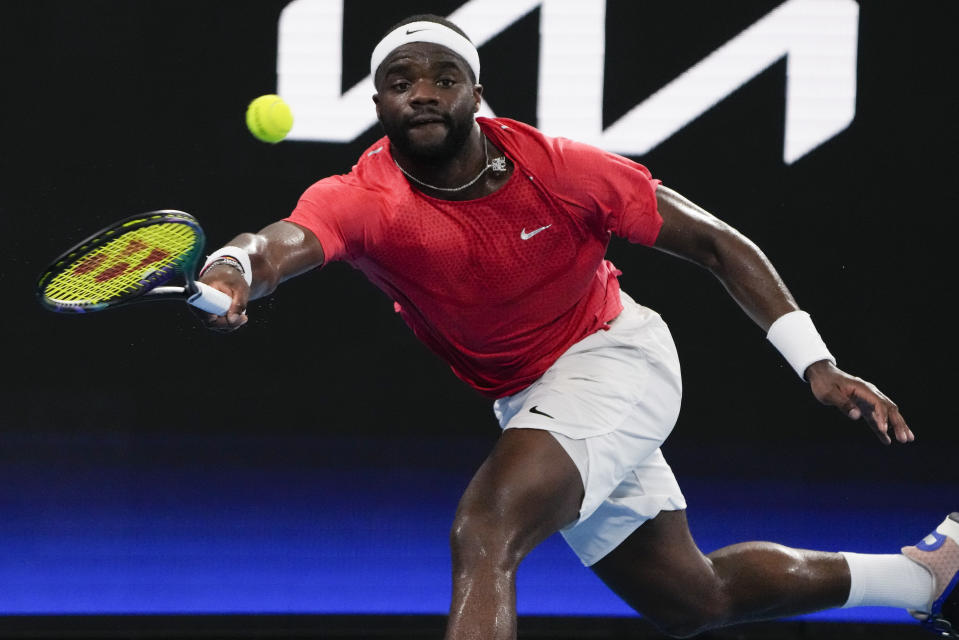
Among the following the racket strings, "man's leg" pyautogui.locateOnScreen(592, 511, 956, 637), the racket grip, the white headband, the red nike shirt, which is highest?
the white headband

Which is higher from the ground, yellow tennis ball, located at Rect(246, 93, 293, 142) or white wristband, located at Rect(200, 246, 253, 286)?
yellow tennis ball, located at Rect(246, 93, 293, 142)

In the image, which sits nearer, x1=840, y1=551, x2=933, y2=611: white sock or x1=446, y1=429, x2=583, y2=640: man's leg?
x1=446, y1=429, x2=583, y2=640: man's leg

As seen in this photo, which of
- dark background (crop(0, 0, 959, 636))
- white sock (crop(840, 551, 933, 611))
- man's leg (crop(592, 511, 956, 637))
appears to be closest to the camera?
man's leg (crop(592, 511, 956, 637))

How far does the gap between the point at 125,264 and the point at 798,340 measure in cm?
141

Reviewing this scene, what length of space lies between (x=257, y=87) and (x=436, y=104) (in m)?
2.32

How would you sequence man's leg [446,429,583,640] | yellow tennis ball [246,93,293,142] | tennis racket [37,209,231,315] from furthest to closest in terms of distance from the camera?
yellow tennis ball [246,93,293,142], man's leg [446,429,583,640], tennis racket [37,209,231,315]

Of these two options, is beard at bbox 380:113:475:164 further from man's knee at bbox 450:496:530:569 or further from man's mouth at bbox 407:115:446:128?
man's knee at bbox 450:496:530:569

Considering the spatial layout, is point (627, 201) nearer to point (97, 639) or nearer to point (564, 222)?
point (564, 222)

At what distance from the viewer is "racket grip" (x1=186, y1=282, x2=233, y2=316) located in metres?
2.33

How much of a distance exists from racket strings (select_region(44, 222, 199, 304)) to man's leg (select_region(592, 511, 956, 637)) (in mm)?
1313

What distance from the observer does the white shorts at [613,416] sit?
9.23 ft

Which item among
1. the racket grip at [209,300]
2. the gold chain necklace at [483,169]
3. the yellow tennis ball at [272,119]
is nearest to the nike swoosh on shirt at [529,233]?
the gold chain necklace at [483,169]

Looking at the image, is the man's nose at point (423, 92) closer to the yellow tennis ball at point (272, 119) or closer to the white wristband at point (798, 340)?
the white wristband at point (798, 340)

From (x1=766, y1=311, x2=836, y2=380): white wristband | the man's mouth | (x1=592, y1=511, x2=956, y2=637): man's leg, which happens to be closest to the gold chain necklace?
the man's mouth
